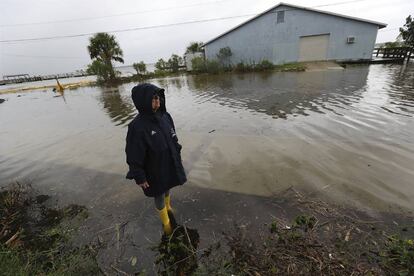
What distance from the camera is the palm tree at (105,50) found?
91.9 ft

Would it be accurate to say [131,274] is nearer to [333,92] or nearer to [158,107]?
[158,107]

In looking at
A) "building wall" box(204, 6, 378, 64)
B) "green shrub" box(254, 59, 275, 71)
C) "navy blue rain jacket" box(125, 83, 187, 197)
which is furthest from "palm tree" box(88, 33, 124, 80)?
"navy blue rain jacket" box(125, 83, 187, 197)

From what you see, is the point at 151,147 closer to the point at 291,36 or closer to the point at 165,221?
the point at 165,221

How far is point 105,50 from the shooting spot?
28.9 m

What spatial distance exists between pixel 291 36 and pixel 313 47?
100 inches

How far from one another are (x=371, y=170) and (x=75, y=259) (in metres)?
4.28

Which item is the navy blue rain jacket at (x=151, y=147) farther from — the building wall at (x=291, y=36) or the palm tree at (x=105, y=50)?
the palm tree at (x=105, y=50)

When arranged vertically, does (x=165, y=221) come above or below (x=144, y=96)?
below

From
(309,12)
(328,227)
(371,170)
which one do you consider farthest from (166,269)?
(309,12)

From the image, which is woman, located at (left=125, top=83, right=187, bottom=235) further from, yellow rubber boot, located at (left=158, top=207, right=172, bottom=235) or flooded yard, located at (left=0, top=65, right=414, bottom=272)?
flooded yard, located at (left=0, top=65, right=414, bottom=272)

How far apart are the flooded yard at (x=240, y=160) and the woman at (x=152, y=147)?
27.1 inches

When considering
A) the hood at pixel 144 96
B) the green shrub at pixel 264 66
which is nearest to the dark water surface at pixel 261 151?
the hood at pixel 144 96

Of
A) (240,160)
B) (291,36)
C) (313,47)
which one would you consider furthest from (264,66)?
(240,160)

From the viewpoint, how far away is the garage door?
880 inches
